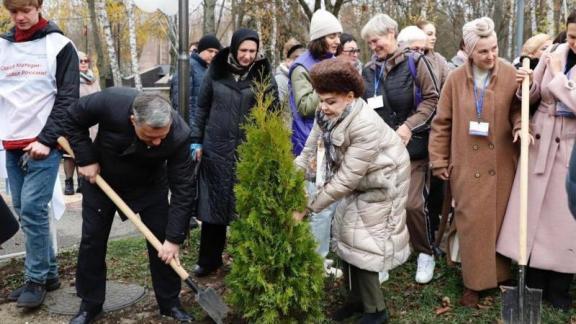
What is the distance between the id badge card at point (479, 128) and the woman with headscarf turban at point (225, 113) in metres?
1.45

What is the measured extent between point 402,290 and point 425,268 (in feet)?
0.93

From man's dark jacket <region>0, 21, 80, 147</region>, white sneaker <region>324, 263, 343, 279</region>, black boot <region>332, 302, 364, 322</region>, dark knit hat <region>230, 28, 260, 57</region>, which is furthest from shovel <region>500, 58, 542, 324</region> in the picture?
man's dark jacket <region>0, 21, 80, 147</region>

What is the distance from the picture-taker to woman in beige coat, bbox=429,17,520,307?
387cm

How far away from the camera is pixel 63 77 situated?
13.3ft

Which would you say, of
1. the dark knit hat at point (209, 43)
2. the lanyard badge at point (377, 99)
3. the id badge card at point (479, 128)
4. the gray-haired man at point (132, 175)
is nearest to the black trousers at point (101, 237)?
the gray-haired man at point (132, 175)

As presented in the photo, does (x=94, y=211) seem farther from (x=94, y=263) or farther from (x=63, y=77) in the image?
(x=63, y=77)

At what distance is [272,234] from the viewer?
3312 mm

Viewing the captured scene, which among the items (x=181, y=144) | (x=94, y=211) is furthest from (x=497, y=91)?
(x=94, y=211)

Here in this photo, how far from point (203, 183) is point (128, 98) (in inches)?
45.8

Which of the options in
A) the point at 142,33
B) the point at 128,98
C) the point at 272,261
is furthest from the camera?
the point at 142,33

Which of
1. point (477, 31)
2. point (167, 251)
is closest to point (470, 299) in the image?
point (477, 31)

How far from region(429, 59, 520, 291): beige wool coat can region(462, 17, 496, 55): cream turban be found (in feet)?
0.63

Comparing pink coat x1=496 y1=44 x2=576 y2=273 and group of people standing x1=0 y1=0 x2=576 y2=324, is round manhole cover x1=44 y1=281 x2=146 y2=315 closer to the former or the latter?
group of people standing x1=0 y1=0 x2=576 y2=324

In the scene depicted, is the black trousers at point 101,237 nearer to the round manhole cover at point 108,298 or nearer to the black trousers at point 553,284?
the round manhole cover at point 108,298
